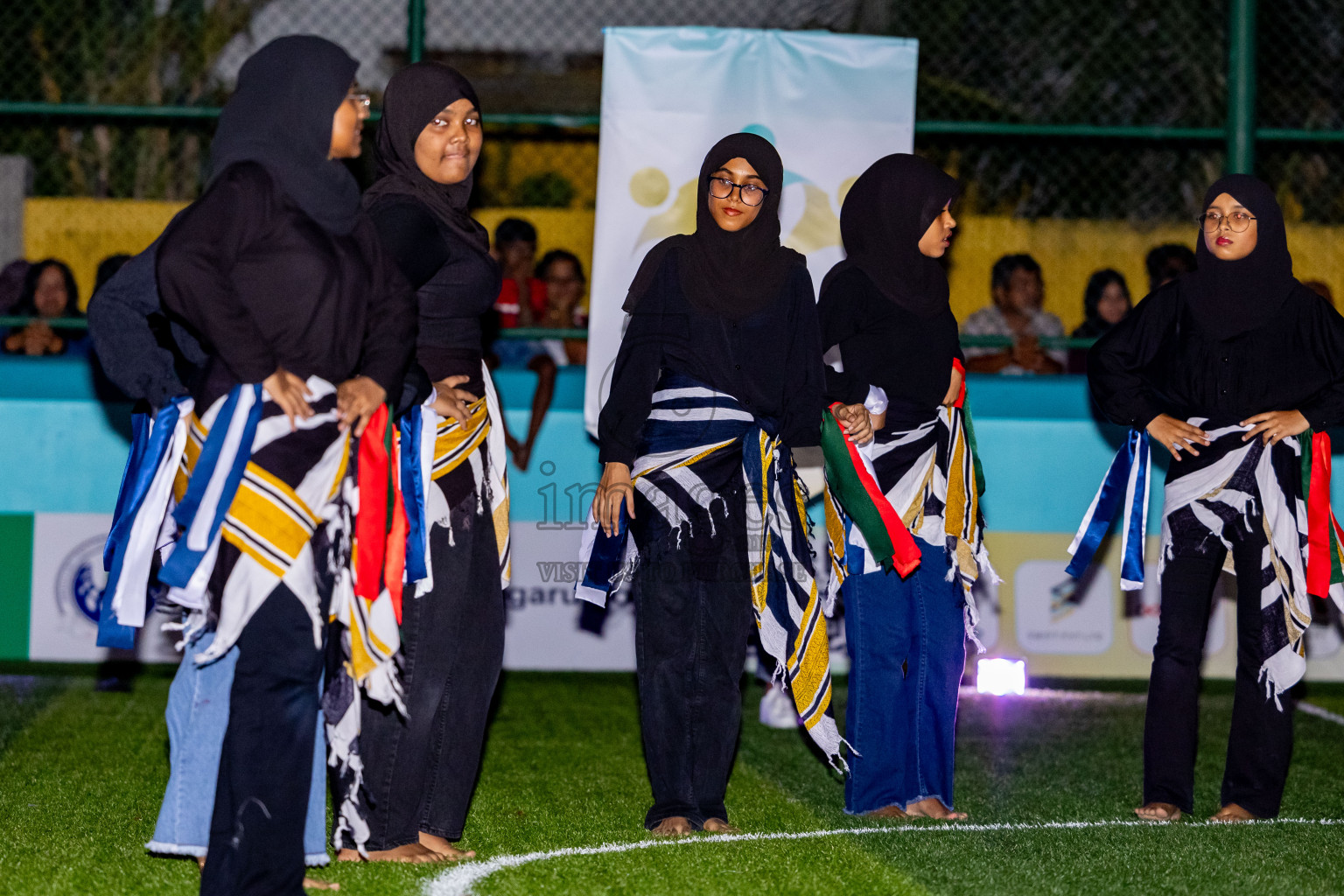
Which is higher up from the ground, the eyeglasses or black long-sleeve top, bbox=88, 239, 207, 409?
the eyeglasses

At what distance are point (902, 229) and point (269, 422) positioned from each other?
2.09 metres

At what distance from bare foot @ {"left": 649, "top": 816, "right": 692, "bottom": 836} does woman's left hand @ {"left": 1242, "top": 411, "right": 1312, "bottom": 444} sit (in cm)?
190

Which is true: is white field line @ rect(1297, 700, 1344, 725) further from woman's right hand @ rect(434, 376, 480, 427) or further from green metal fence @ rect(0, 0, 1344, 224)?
woman's right hand @ rect(434, 376, 480, 427)

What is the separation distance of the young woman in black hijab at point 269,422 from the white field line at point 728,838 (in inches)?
21.7

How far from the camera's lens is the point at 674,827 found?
396cm

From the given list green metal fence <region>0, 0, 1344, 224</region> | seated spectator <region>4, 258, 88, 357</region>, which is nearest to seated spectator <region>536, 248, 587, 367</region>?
green metal fence <region>0, 0, 1344, 224</region>

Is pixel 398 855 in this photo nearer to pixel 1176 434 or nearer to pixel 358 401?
pixel 358 401

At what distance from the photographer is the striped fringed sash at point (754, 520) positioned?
158 inches

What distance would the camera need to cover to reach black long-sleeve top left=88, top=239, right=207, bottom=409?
3.24 meters

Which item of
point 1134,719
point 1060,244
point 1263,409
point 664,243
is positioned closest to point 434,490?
point 664,243

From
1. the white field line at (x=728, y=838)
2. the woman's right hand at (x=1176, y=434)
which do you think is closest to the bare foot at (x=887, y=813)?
the white field line at (x=728, y=838)

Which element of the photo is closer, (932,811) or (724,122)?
(932,811)

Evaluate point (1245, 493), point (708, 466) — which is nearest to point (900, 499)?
point (708, 466)

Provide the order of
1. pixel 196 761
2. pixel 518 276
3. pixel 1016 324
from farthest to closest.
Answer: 1. pixel 1016 324
2. pixel 518 276
3. pixel 196 761
